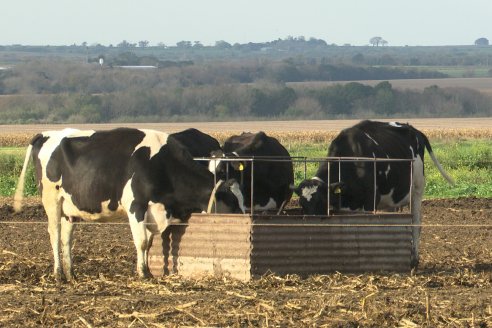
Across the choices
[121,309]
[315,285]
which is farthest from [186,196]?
[121,309]

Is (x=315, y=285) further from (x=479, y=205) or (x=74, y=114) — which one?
(x=74, y=114)

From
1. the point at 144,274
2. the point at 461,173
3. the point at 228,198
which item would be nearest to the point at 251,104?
the point at 461,173

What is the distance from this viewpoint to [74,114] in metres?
125

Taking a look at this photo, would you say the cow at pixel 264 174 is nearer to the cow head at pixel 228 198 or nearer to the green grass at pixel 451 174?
the cow head at pixel 228 198

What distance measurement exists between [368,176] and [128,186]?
4380 mm

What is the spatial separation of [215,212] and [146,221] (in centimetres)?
97

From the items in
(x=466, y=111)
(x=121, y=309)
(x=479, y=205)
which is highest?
(x=121, y=309)

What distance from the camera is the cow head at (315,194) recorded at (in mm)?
17609

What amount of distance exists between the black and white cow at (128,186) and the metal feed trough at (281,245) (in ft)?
1.22

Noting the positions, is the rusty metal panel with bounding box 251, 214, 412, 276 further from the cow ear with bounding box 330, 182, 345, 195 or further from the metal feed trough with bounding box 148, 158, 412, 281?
the cow ear with bounding box 330, 182, 345, 195

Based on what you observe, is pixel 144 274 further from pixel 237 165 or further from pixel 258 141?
pixel 258 141

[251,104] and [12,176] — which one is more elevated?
[12,176]

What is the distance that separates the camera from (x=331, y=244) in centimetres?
1587

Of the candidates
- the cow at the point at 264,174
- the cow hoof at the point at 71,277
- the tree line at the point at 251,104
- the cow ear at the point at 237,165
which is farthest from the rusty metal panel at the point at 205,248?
the tree line at the point at 251,104
